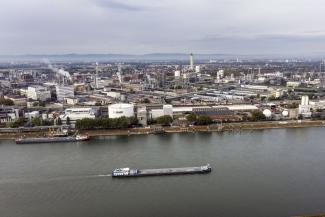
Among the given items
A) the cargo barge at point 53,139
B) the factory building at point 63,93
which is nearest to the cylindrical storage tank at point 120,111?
the cargo barge at point 53,139

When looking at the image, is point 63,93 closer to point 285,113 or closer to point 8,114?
point 8,114

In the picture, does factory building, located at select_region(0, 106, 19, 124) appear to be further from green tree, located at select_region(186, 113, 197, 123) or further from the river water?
green tree, located at select_region(186, 113, 197, 123)

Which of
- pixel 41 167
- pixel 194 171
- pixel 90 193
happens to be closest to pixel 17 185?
pixel 41 167

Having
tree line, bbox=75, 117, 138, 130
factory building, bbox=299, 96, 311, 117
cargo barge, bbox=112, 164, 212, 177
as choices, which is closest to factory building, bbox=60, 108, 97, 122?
tree line, bbox=75, 117, 138, 130

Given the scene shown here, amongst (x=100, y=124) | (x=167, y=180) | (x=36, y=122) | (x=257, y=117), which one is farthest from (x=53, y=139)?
(x=257, y=117)

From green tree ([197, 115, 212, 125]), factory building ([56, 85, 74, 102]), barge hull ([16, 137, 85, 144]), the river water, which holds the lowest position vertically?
the river water

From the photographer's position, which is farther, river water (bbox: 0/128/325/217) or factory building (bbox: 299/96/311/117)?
factory building (bbox: 299/96/311/117)

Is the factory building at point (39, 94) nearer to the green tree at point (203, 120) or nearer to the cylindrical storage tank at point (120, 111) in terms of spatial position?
the cylindrical storage tank at point (120, 111)

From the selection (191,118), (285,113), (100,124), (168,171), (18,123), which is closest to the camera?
(168,171)

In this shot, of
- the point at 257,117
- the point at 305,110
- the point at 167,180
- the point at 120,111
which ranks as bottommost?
the point at 167,180

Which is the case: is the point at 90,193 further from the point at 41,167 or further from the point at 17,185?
the point at 41,167
